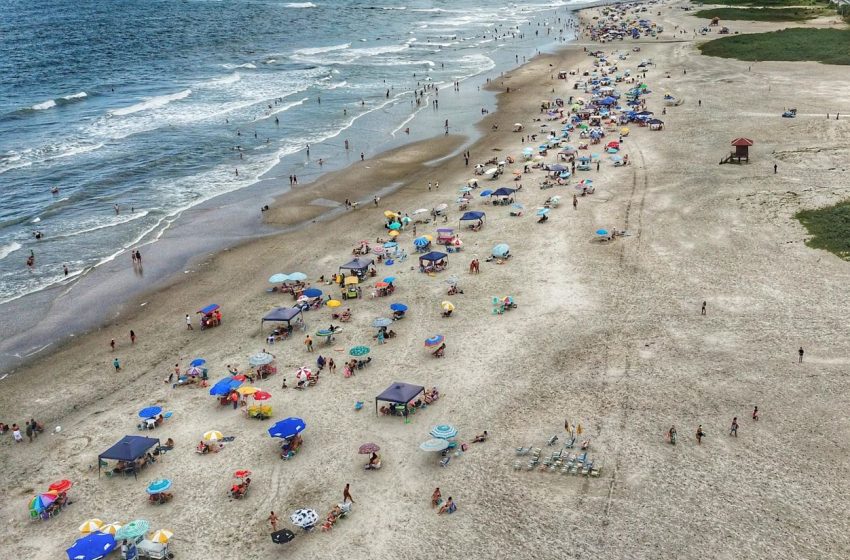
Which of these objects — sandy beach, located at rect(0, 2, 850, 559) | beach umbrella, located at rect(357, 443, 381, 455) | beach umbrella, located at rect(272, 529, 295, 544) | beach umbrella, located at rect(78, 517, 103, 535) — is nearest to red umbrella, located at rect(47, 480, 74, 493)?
sandy beach, located at rect(0, 2, 850, 559)

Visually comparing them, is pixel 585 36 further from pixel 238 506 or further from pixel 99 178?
→ pixel 238 506

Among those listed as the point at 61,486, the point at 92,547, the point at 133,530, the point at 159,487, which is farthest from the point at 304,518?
the point at 61,486

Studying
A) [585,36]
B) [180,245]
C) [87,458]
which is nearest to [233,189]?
[180,245]

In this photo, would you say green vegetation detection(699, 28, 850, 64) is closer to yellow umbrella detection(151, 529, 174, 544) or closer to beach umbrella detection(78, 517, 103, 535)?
yellow umbrella detection(151, 529, 174, 544)

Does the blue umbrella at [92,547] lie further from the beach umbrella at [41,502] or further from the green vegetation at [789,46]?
the green vegetation at [789,46]

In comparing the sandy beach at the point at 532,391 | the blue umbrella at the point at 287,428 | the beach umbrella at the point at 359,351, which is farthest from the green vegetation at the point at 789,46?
the blue umbrella at the point at 287,428

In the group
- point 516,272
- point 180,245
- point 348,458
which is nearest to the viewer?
point 348,458
